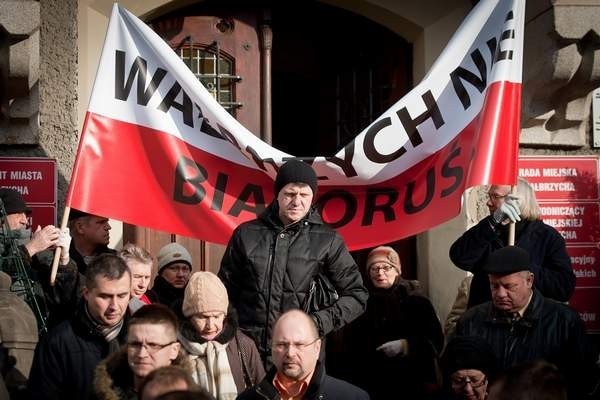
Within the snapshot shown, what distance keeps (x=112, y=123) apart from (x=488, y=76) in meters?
Result: 2.07

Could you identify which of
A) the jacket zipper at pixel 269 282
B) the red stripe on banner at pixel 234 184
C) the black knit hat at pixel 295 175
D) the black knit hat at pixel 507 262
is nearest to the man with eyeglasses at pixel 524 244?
the red stripe on banner at pixel 234 184

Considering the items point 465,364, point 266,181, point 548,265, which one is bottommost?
point 465,364

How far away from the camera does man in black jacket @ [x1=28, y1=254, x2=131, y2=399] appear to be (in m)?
5.34

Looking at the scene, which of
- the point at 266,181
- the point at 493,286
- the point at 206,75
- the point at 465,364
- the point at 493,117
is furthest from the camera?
the point at 206,75

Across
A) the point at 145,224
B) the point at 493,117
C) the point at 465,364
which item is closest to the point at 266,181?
the point at 145,224

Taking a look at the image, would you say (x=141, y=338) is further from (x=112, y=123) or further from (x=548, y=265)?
(x=548, y=265)

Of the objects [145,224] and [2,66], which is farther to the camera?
[2,66]

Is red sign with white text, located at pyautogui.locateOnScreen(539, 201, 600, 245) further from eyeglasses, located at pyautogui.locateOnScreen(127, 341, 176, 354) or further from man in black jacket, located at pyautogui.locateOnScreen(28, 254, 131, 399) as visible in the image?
eyeglasses, located at pyautogui.locateOnScreen(127, 341, 176, 354)

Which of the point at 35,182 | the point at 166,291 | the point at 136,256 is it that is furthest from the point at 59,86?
the point at 136,256

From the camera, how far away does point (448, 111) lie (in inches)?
263

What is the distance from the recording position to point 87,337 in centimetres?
547

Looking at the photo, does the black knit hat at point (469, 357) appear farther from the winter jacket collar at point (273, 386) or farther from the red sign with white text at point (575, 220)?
the red sign with white text at point (575, 220)

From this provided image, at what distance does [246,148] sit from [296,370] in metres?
2.01

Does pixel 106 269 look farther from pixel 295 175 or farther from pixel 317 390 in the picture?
pixel 317 390
